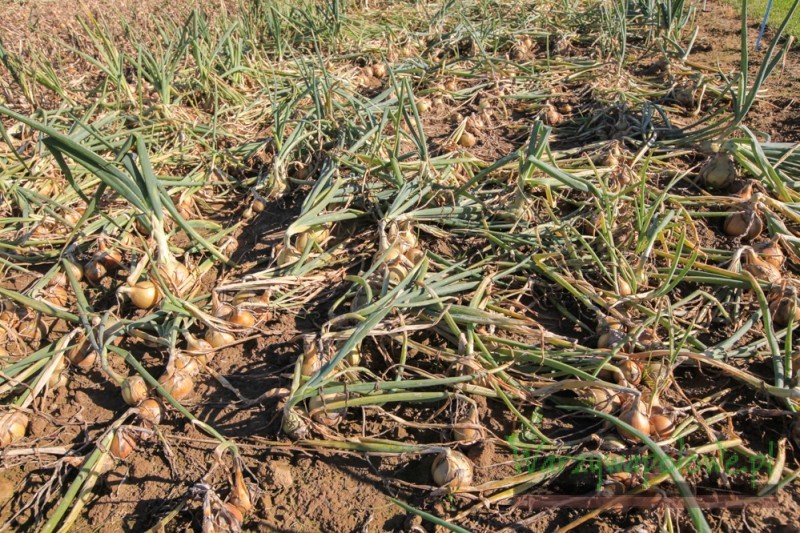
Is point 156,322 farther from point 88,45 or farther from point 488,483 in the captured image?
point 88,45

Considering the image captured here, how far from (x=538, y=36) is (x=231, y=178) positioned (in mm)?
2330

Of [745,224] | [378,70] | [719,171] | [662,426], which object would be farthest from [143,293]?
[378,70]

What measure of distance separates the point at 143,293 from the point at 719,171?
6.83 ft

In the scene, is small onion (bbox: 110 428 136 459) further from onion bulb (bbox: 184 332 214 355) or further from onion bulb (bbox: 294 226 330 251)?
onion bulb (bbox: 294 226 330 251)

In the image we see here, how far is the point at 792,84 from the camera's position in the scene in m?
2.84

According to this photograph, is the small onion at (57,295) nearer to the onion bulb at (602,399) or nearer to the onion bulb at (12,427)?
the onion bulb at (12,427)

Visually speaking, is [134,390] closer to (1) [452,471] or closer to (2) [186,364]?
(2) [186,364]

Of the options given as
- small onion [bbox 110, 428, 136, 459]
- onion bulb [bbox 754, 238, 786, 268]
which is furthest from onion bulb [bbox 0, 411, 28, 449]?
onion bulb [bbox 754, 238, 786, 268]

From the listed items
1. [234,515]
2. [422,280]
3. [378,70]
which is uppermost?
[422,280]

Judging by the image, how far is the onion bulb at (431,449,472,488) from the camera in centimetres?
122

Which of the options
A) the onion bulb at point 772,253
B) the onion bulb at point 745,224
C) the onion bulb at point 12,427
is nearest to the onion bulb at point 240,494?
the onion bulb at point 12,427

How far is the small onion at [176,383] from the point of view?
1.47m

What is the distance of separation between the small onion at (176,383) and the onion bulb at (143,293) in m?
0.33

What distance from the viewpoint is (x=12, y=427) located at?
1422 mm
